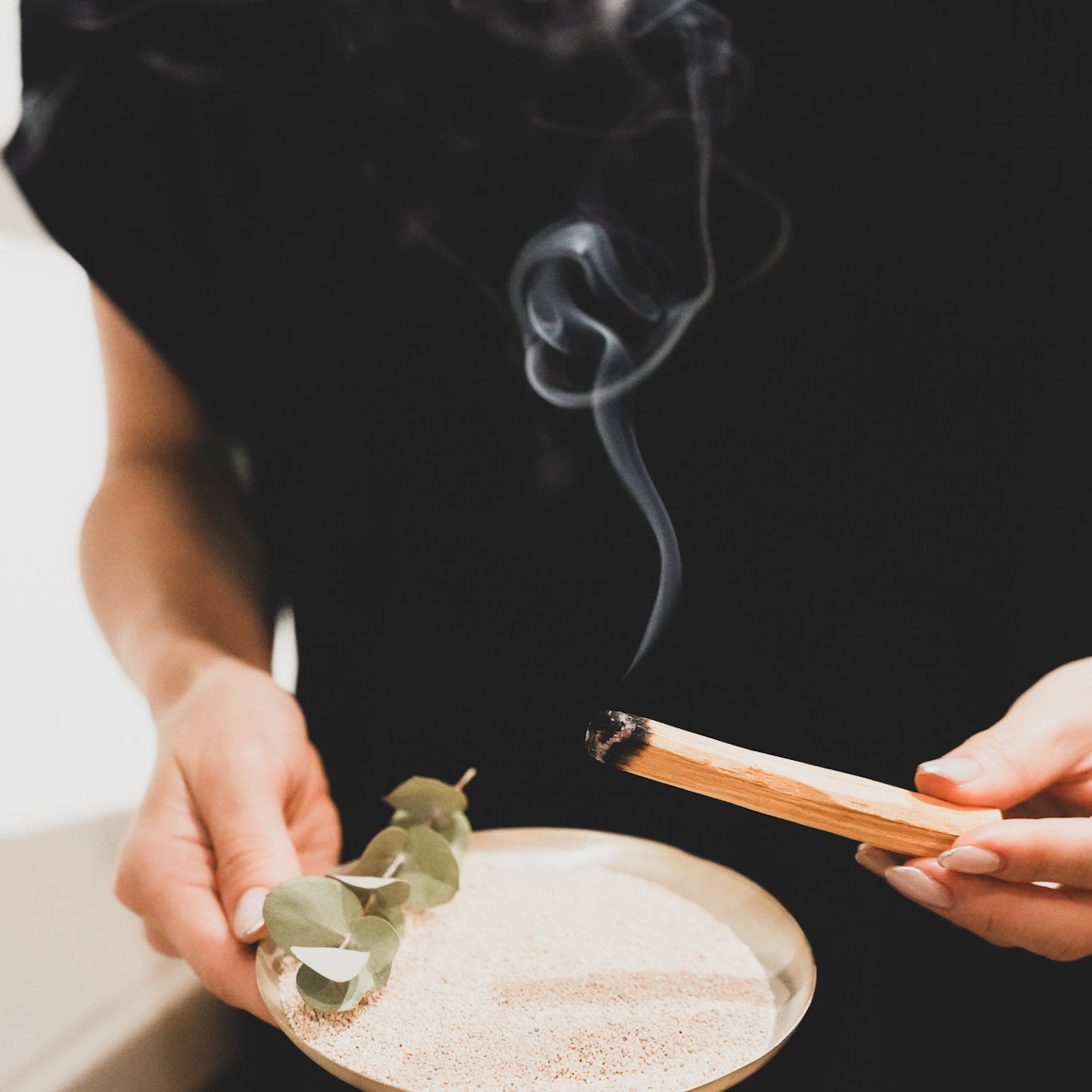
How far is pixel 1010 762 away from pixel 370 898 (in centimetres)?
40

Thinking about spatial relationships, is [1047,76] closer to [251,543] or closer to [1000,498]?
[1000,498]

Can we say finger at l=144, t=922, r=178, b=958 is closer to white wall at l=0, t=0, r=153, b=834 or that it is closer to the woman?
the woman

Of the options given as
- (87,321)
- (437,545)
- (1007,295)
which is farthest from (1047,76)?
(87,321)

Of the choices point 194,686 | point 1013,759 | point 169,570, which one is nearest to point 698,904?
point 1013,759

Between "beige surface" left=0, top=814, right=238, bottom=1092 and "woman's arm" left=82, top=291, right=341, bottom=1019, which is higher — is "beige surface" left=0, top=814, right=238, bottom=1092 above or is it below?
below

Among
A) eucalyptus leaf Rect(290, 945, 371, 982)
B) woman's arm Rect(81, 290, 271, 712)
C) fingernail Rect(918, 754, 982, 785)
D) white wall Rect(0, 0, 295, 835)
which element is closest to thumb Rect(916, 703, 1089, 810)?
fingernail Rect(918, 754, 982, 785)

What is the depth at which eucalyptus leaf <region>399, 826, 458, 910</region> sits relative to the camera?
2.00 feet

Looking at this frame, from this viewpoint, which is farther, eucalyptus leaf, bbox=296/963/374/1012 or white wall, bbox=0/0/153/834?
white wall, bbox=0/0/153/834

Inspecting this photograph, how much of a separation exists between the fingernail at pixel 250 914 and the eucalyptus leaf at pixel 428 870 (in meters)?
0.09

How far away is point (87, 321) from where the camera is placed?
4.60 ft

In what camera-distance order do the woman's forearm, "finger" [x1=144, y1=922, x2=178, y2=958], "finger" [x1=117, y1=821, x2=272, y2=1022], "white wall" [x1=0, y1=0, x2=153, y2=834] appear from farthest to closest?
"white wall" [x1=0, y1=0, x2=153, y2=834] → the woman's forearm → "finger" [x1=144, y1=922, x2=178, y2=958] → "finger" [x1=117, y1=821, x2=272, y2=1022]

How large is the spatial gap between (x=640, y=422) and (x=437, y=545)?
23cm

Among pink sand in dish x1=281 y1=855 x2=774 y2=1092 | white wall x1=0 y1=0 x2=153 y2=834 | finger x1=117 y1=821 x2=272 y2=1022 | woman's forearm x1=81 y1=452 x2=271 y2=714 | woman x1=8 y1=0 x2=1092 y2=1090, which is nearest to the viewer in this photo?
pink sand in dish x1=281 y1=855 x2=774 y2=1092

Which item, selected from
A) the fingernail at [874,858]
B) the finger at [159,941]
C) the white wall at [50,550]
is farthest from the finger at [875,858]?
the white wall at [50,550]
